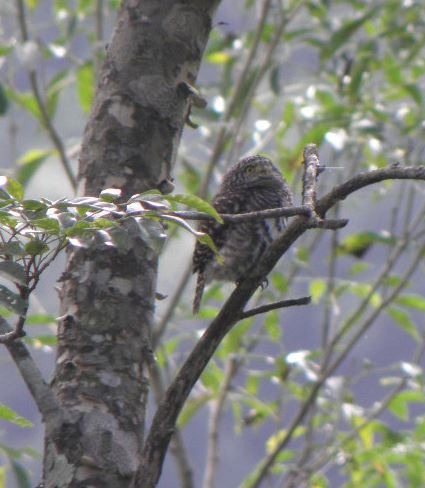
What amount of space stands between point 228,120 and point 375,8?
0.79m

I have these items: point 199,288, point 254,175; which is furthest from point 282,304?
point 254,175

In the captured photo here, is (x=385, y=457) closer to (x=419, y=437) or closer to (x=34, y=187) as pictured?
(x=419, y=437)

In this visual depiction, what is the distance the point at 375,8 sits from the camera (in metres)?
4.74

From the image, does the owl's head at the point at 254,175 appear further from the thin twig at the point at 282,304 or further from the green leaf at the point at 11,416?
the green leaf at the point at 11,416

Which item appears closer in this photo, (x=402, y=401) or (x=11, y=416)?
(x=11, y=416)

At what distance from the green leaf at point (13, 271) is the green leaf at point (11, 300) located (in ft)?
0.06

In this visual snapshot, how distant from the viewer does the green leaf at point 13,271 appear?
174 cm

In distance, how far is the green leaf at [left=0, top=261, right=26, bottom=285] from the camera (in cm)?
174

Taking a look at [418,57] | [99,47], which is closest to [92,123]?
[99,47]

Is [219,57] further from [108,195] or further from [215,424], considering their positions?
[108,195]

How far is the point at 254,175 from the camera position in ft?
12.8

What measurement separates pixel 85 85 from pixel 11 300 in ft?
9.49

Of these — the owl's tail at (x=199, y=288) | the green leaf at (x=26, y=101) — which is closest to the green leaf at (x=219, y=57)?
the green leaf at (x=26, y=101)

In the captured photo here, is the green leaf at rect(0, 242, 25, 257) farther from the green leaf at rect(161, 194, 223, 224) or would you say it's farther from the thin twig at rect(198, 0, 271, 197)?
the thin twig at rect(198, 0, 271, 197)
